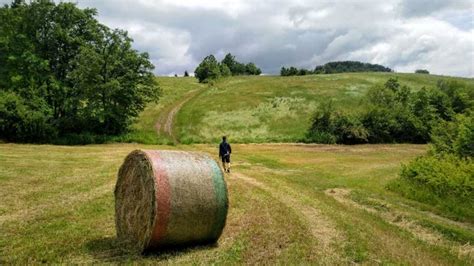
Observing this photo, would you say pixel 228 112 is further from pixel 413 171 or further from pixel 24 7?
pixel 413 171

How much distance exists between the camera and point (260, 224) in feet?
42.4

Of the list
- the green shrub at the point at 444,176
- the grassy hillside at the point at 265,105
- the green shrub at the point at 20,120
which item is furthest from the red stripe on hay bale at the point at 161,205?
the grassy hillside at the point at 265,105

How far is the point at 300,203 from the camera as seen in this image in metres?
16.5

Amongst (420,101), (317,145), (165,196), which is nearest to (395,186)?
(165,196)

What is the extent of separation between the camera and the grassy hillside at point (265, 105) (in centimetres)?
5791

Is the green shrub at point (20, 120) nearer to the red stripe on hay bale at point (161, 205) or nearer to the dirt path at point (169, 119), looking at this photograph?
the dirt path at point (169, 119)

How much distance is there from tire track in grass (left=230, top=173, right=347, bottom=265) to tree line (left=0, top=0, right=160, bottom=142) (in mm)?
31725

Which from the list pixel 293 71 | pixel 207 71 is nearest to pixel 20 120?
pixel 207 71

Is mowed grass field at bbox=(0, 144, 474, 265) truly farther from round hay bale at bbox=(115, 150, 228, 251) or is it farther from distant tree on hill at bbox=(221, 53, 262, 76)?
distant tree on hill at bbox=(221, 53, 262, 76)

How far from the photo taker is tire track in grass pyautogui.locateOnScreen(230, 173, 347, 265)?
10428 millimetres

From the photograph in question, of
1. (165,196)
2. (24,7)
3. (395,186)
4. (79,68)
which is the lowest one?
(395,186)

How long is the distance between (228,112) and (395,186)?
48.6 metres

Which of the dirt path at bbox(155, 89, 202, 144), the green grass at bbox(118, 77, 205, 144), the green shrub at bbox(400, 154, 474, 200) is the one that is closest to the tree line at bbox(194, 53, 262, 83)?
the green grass at bbox(118, 77, 205, 144)

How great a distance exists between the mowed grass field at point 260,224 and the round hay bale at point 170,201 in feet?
1.25
